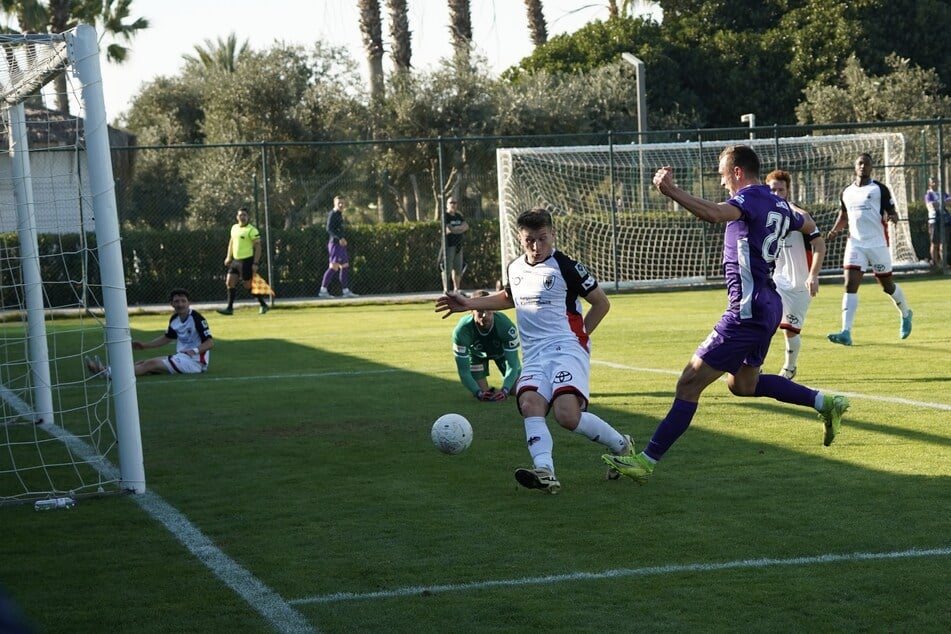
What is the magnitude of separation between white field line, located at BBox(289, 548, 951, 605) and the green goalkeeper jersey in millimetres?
5258

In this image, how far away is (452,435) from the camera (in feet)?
26.2

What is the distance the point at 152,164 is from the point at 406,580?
112 ft

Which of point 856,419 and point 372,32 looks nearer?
point 856,419

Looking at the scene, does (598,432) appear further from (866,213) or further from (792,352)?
(866,213)

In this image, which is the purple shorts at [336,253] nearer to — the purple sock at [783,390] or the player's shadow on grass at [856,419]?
the player's shadow on grass at [856,419]

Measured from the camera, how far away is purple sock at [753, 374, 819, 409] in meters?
7.56

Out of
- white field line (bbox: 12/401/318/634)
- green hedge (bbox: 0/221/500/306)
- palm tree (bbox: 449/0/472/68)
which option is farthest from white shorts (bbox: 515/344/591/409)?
palm tree (bbox: 449/0/472/68)

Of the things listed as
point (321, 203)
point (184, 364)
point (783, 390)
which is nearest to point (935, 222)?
point (321, 203)

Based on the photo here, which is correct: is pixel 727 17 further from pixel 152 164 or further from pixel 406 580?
pixel 406 580

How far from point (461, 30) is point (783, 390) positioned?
29.4 m

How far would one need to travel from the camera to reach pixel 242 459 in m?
8.35

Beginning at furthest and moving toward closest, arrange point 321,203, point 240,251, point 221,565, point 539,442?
point 321,203 < point 240,251 < point 539,442 < point 221,565

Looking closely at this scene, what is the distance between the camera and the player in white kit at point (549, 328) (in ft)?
22.7

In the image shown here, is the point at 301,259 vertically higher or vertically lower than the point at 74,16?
lower
